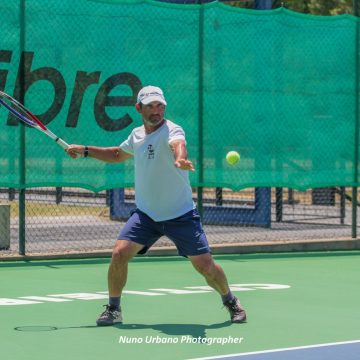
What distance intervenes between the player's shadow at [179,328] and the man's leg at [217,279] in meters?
0.11

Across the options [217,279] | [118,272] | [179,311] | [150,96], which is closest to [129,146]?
[150,96]

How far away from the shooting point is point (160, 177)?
8375 millimetres

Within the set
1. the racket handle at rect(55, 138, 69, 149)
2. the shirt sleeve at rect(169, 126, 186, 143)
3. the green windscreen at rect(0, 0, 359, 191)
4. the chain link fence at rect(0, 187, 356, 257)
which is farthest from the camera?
the chain link fence at rect(0, 187, 356, 257)

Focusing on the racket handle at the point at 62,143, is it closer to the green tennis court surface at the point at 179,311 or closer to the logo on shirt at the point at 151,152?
the logo on shirt at the point at 151,152

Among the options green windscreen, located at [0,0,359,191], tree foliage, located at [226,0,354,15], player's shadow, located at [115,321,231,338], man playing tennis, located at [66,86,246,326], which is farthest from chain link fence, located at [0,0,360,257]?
tree foliage, located at [226,0,354,15]

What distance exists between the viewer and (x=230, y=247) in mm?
13633

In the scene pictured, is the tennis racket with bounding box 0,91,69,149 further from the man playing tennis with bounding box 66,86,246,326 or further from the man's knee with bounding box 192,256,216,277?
the man's knee with bounding box 192,256,216,277

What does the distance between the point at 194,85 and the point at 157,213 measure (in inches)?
208

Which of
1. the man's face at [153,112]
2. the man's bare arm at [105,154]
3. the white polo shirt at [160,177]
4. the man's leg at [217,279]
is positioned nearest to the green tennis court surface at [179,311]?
the man's leg at [217,279]

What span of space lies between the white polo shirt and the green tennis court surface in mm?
878

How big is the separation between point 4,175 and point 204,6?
3221 millimetres

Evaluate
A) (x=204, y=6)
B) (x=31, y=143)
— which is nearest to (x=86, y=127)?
(x=31, y=143)

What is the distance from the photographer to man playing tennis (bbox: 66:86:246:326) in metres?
8.34

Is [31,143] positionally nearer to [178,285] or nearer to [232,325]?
[178,285]
